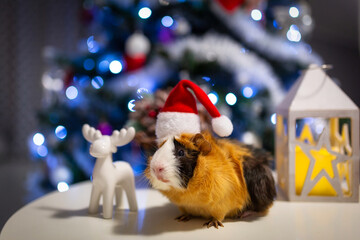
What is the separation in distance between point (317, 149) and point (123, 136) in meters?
0.49

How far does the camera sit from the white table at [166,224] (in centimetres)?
58

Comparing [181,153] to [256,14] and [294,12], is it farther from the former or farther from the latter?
[294,12]

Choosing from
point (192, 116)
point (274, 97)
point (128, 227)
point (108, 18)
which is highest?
point (108, 18)

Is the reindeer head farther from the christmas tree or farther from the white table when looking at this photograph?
the christmas tree

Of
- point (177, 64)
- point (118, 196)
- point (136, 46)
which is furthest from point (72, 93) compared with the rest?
point (118, 196)

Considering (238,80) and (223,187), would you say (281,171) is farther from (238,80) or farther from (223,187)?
(238,80)

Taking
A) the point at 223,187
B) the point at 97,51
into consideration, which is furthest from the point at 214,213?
the point at 97,51

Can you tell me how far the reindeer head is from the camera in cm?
67

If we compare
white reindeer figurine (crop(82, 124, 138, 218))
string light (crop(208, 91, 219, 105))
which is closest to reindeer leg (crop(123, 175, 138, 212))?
white reindeer figurine (crop(82, 124, 138, 218))

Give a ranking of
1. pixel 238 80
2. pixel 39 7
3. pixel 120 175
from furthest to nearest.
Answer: pixel 39 7 → pixel 238 80 → pixel 120 175

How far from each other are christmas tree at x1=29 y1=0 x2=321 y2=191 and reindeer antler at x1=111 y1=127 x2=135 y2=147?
0.43 m

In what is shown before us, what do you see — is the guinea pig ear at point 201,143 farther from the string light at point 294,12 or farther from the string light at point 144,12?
the string light at point 294,12

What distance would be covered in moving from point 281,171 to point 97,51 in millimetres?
893

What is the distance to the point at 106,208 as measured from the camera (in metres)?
0.69
